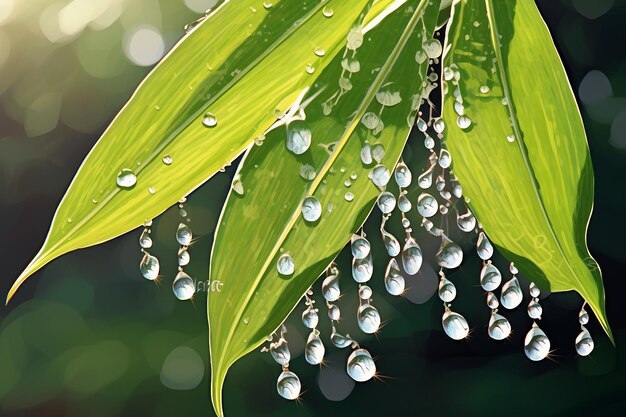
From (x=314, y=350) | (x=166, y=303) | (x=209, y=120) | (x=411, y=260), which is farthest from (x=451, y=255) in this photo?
(x=166, y=303)

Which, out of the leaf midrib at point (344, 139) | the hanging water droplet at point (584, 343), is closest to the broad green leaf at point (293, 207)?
the leaf midrib at point (344, 139)

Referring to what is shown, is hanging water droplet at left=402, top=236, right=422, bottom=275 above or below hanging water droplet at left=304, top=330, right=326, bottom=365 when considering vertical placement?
above

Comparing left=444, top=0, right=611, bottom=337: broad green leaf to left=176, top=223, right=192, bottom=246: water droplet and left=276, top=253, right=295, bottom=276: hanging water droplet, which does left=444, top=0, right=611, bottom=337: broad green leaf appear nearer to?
left=276, top=253, right=295, bottom=276: hanging water droplet

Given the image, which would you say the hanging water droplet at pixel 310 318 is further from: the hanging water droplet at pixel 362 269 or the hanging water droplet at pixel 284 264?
the hanging water droplet at pixel 284 264

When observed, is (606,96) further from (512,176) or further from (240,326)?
(240,326)

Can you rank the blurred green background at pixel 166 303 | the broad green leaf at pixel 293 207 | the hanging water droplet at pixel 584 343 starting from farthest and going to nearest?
the blurred green background at pixel 166 303
the hanging water droplet at pixel 584 343
the broad green leaf at pixel 293 207

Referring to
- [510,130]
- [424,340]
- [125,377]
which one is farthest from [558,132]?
[125,377]

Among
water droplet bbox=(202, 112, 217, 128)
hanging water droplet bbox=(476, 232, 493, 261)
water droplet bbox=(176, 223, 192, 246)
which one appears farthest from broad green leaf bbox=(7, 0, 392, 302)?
hanging water droplet bbox=(476, 232, 493, 261)
